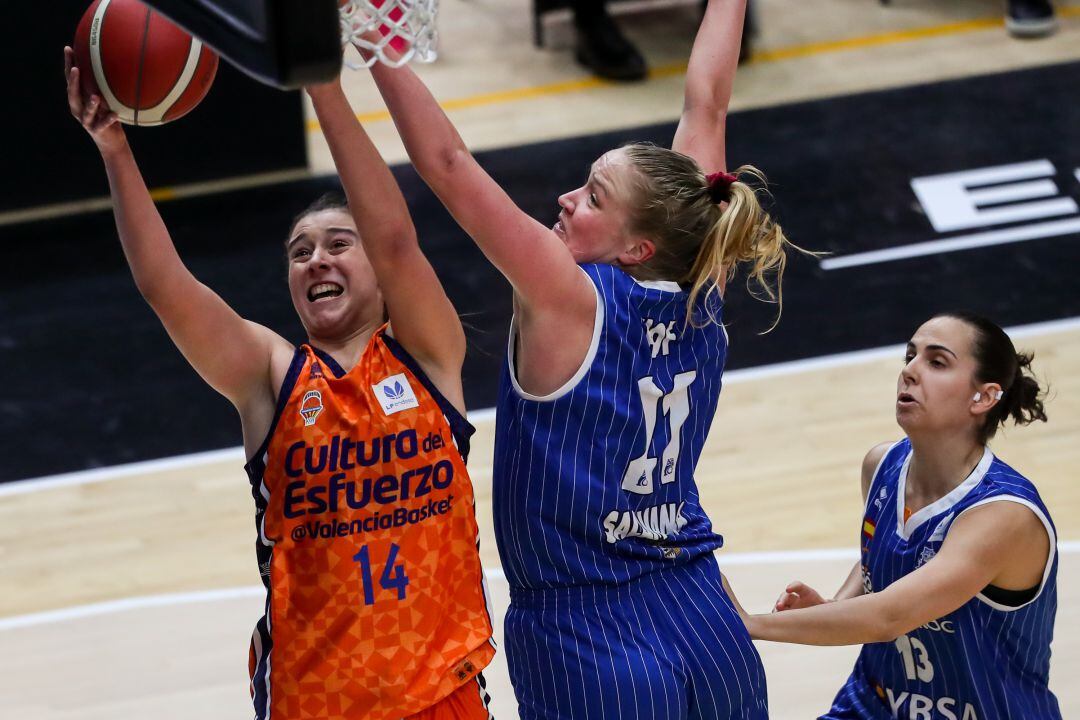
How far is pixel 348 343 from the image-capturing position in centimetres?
342

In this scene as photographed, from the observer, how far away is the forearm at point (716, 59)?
368cm

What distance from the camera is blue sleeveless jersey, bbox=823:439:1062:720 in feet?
11.6

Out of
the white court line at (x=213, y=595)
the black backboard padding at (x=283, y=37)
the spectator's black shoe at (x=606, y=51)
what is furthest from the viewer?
the spectator's black shoe at (x=606, y=51)

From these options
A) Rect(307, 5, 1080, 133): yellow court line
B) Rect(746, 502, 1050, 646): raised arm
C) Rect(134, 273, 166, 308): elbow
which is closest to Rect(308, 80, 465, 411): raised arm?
Rect(134, 273, 166, 308): elbow

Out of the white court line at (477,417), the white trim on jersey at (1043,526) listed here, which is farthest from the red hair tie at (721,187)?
the white court line at (477,417)

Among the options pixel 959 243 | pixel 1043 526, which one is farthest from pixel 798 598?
pixel 959 243

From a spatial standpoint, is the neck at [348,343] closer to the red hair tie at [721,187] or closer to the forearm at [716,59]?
the red hair tie at [721,187]

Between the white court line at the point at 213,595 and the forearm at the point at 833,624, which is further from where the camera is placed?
the white court line at the point at 213,595

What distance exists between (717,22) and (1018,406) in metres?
1.14

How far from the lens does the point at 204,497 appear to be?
243 inches

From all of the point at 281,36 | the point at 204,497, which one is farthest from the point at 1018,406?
the point at 204,497

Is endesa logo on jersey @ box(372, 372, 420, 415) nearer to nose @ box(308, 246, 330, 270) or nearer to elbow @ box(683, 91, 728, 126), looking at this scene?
nose @ box(308, 246, 330, 270)

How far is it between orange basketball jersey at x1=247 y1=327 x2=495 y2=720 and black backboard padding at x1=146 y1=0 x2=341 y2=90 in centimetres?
126

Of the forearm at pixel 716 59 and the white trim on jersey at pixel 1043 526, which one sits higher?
the forearm at pixel 716 59
